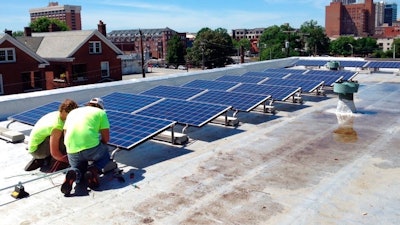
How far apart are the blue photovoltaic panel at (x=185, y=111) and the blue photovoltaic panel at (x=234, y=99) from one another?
5.30ft

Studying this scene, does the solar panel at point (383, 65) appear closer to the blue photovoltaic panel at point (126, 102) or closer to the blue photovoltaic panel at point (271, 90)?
the blue photovoltaic panel at point (271, 90)

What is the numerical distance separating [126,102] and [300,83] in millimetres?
11204

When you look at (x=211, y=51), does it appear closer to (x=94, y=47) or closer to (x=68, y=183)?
(x=94, y=47)

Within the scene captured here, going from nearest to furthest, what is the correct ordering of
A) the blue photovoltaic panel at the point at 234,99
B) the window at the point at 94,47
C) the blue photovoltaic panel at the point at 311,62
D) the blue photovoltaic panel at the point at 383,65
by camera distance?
the blue photovoltaic panel at the point at 234,99 → the blue photovoltaic panel at the point at 383,65 → the blue photovoltaic panel at the point at 311,62 → the window at the point at 94,47

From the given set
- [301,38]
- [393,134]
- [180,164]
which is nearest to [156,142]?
[180,164]

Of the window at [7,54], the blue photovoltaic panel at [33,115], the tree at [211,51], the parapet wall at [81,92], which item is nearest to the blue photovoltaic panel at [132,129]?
the blue photovoltaic panel at [33,115]

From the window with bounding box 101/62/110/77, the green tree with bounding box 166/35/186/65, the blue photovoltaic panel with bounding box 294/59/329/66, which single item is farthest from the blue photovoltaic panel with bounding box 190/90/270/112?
the green tree with bounding box 166/35/186/65

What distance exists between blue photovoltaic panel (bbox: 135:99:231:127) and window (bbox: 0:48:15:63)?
26585 mm

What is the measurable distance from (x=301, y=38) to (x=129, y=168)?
154027 millimetres

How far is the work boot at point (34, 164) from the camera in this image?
10.6 meters

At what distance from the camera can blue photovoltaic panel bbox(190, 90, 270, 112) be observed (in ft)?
52.2

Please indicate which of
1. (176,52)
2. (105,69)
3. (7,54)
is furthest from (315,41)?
(7,54)

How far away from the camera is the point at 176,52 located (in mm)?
120750

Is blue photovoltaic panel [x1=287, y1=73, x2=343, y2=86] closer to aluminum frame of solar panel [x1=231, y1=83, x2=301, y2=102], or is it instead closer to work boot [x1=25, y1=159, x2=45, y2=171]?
aluminum frame of solar panel [x1=231, y1=83, x2=301, y2=102]
